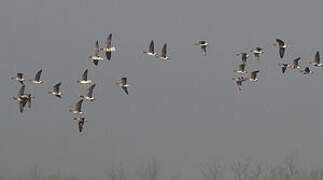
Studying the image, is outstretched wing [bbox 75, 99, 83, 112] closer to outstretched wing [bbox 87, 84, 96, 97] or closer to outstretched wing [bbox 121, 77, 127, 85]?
outstretched wing [bbox 87, 84, 96, 97]

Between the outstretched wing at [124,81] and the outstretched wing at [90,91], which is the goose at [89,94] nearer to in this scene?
the outstretched wing at [90,91]

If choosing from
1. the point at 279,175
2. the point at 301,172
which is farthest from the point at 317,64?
the point at 301,172

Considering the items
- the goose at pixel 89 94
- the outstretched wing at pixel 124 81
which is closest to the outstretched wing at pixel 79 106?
the goose at pixel 89 94

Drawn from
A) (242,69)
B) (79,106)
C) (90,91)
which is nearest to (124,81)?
(90,91)

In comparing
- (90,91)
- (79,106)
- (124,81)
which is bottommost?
(79,106)

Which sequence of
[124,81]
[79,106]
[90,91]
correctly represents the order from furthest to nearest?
1. [124,81]
2. [90,91]
3. [79,106]

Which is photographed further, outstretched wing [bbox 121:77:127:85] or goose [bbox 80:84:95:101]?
outstretched wing [bbox 121:77:127:85]

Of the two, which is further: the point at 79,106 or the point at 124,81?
the point at 124,81

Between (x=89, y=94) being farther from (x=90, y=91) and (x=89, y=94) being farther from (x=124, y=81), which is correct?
(x=124, y=81)

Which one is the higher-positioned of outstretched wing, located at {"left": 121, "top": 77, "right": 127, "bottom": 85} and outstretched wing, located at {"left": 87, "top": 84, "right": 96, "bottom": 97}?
outstretched wing, located at {"left": 121, "top": 77, "right": 127, "bottom": 85}

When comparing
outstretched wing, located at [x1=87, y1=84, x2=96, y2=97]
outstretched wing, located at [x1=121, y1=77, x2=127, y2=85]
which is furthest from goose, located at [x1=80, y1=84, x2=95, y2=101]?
outstretched wing, located at [x1=121, y1=77, x2=127, y2=85]

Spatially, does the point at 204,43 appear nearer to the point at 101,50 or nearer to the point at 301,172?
the point at 101,50

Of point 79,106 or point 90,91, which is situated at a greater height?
point 90,91

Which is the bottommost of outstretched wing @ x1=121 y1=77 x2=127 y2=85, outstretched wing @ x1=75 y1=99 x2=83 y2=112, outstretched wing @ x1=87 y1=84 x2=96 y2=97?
outstretched wing @ x1=75 y1=99 x2=83 y2=112
